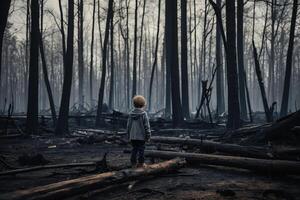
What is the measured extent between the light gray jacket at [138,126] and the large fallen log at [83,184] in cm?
81

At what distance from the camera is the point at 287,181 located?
6.37 meters

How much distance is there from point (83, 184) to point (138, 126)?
2.47 meters

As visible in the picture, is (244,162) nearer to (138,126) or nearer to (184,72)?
(138,126)

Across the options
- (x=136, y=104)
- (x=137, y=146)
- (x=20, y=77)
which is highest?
(x=20, y=77)

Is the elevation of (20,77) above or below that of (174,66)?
above

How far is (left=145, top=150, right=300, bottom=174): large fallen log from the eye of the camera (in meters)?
6.47

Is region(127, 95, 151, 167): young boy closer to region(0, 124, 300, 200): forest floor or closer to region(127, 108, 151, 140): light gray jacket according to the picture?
region(127, 108, 151, 140): light gray jacket

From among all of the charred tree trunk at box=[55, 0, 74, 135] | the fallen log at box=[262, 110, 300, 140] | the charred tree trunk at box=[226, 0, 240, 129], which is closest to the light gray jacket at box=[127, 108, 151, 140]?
the fallen log at box=[262, 110, 300, 140]

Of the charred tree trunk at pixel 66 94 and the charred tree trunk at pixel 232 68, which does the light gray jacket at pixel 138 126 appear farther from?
the charred tree trunk at pixel 66 94

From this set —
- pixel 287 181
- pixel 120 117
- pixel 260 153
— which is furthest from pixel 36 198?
pixel 120 117

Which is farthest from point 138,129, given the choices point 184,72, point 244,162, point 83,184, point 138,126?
point 184,72

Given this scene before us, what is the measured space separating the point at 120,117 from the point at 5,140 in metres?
5.86

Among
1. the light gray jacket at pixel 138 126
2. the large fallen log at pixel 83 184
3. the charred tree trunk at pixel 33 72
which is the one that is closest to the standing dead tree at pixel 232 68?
the light gray jacket at pixel 138 126

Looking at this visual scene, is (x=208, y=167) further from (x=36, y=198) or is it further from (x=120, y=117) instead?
(x=120, y=117)
